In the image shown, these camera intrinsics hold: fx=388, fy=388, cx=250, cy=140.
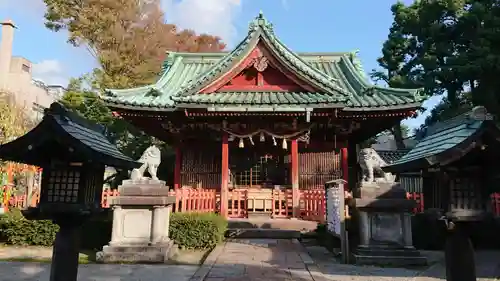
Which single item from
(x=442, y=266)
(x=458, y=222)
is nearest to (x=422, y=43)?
(x=442, y=266)

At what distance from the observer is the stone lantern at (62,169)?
5188mm

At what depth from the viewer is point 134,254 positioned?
9.23 meters

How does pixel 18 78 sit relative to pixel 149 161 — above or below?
above

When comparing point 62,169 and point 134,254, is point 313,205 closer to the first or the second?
point 134,254

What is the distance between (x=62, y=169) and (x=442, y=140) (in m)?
5.64

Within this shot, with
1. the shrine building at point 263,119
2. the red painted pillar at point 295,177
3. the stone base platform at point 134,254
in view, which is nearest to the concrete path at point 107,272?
the stone base platform at point 134,254

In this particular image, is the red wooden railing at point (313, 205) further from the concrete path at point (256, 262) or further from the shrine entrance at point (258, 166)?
the shrine entrance at point (258, 166)

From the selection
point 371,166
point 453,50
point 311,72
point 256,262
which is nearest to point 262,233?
point 256,262

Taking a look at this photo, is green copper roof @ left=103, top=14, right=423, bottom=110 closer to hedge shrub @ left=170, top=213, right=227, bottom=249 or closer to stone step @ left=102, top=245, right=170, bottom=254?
hedge shrub @ left=170, top=213, right=227, bottom=249

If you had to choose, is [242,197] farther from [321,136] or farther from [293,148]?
[321,136]

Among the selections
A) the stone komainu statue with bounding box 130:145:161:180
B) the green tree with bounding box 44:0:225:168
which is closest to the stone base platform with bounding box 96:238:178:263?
the stone komainu statue with bounding box 130:145:161:180

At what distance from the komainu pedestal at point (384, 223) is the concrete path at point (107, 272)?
411 centimetres

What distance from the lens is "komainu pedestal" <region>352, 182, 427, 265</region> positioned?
922cm

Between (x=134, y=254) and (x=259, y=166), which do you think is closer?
(x=134, y=254)
